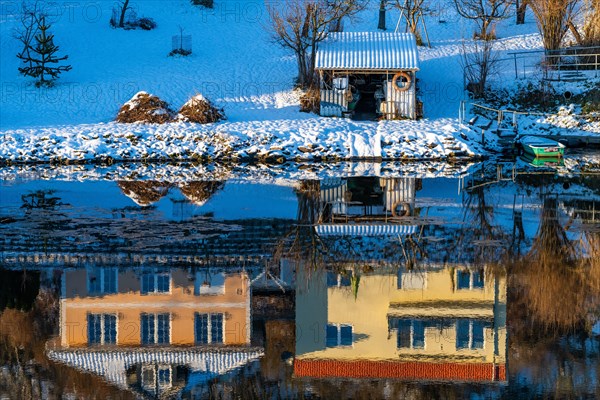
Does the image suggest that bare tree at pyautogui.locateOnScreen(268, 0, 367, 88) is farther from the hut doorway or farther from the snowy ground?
the hut doorway

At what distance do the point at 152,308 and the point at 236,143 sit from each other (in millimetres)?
21760

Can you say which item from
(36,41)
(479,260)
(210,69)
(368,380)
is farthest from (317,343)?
(36,41)

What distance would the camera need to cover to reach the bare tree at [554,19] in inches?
1724

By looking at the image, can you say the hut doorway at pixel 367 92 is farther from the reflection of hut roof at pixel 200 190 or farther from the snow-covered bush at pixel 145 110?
the reflection of hut roof at pixel 200 190

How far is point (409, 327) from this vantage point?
13.1 meters

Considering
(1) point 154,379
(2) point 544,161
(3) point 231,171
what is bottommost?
(1) point 154,379

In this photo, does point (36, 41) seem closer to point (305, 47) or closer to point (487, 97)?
point (305, 47)

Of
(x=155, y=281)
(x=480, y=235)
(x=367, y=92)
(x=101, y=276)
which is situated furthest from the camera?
(x=367, y=92)

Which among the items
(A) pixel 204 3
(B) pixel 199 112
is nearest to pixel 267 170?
(B) pixel 199 112

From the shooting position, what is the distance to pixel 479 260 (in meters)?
16.2

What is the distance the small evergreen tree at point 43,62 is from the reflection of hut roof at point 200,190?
18.9m

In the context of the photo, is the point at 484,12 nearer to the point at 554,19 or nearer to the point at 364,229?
the point at 554,19

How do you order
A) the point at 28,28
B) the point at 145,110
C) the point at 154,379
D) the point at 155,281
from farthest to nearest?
the point at 28,28, the point at 145,110, the point at 155,281, the point at 154,379

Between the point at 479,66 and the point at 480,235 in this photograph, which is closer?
the point at 480,235
